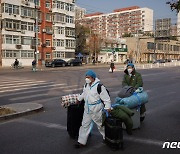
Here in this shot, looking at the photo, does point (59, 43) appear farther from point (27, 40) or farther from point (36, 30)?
point (36, 30)

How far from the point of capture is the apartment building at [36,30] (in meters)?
50.8

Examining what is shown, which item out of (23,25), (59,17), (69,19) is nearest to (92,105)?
(23,25)

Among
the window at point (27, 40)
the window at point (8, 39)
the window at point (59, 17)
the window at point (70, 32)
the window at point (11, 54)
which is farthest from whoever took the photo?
the window at point (70, 32)

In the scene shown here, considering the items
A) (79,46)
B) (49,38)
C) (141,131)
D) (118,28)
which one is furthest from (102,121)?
(118,28)

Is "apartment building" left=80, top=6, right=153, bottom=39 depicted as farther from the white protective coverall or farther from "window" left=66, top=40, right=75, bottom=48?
the white protective coverall

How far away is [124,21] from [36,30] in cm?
11476

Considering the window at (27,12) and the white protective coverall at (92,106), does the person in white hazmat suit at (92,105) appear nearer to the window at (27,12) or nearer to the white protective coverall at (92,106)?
the white protective coverall at (92,106)

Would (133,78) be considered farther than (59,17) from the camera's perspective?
No

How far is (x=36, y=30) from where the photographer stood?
43.2m

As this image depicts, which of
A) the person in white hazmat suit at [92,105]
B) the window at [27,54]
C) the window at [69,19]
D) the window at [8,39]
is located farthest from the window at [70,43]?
the person in white hazmat suit at [92,105]

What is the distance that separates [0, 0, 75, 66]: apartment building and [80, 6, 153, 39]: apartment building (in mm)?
80740

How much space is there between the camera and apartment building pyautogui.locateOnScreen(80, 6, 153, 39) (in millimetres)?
144000

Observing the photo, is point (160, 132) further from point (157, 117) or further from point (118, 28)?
point (118, 28)

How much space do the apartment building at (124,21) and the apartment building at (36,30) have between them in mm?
80740
